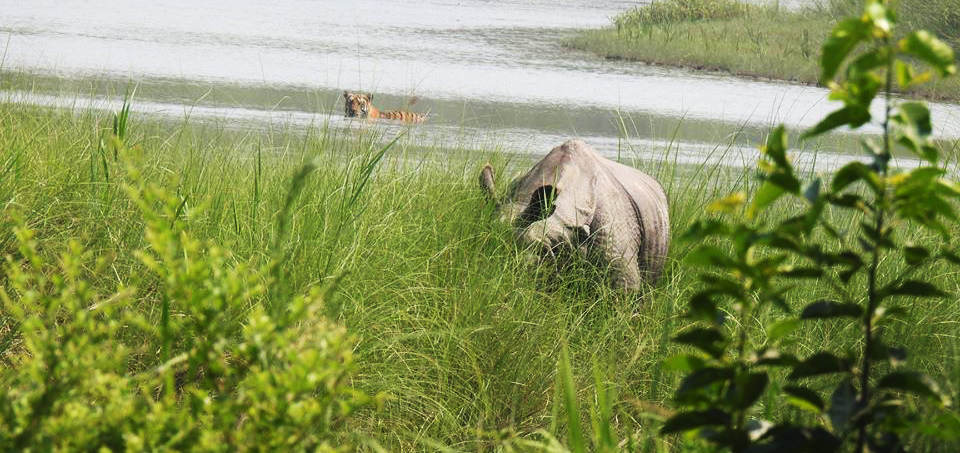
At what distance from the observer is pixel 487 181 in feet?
14.7

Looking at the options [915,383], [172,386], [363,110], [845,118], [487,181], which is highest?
[845,118]

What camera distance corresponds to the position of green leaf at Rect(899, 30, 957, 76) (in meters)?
1.48

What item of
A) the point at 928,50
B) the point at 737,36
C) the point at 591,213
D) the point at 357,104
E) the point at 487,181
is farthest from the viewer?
the point at 737,36

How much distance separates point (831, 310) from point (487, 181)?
295 centimetres

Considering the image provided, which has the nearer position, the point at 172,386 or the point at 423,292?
the point at 172,386

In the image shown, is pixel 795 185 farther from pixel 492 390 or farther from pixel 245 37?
pixel 245 37

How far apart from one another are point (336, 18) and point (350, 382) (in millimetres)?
17065

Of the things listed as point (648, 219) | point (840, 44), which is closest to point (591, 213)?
point (648, 219)

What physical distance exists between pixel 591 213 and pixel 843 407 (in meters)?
2.57

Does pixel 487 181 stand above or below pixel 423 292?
Result: above

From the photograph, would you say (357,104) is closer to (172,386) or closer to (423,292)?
(423,292)

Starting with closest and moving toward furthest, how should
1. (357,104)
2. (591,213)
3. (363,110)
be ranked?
(591,213)
(357,104)
(363,110)

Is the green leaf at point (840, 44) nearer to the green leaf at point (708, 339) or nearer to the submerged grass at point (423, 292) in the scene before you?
the green leaf at point (708, 339)

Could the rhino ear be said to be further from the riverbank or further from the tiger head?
the riverbank
